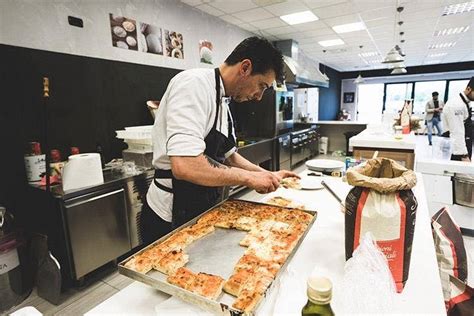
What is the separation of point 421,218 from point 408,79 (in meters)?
13.6

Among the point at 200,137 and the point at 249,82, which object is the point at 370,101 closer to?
the point at 249,82

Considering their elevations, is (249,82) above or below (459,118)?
above

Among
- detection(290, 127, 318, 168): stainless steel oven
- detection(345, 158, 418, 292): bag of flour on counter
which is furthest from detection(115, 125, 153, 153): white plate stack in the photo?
detection(290, 127, 318, 168): stainless steel oven

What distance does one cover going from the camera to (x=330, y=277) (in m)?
0.84

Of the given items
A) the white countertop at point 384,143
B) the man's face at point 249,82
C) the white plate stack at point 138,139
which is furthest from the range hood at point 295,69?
the man's face at point 249,82

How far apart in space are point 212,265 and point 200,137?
1.67ft

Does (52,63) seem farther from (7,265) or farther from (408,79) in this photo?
(408,79)

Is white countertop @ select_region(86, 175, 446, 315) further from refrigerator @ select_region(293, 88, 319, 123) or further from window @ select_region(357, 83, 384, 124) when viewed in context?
window @ select_region(357, 83, 384, 124)

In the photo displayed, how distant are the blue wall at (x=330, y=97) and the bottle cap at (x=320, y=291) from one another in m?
10.3

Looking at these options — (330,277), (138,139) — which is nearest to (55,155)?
(138,139)

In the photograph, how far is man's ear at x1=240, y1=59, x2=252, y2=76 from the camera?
1.30 meters

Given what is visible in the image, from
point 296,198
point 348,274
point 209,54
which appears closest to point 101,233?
point 296,198

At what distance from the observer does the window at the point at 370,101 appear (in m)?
13.3

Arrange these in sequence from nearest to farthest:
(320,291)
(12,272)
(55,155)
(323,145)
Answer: (320,291), (12,272), (55,155), (323,145)
